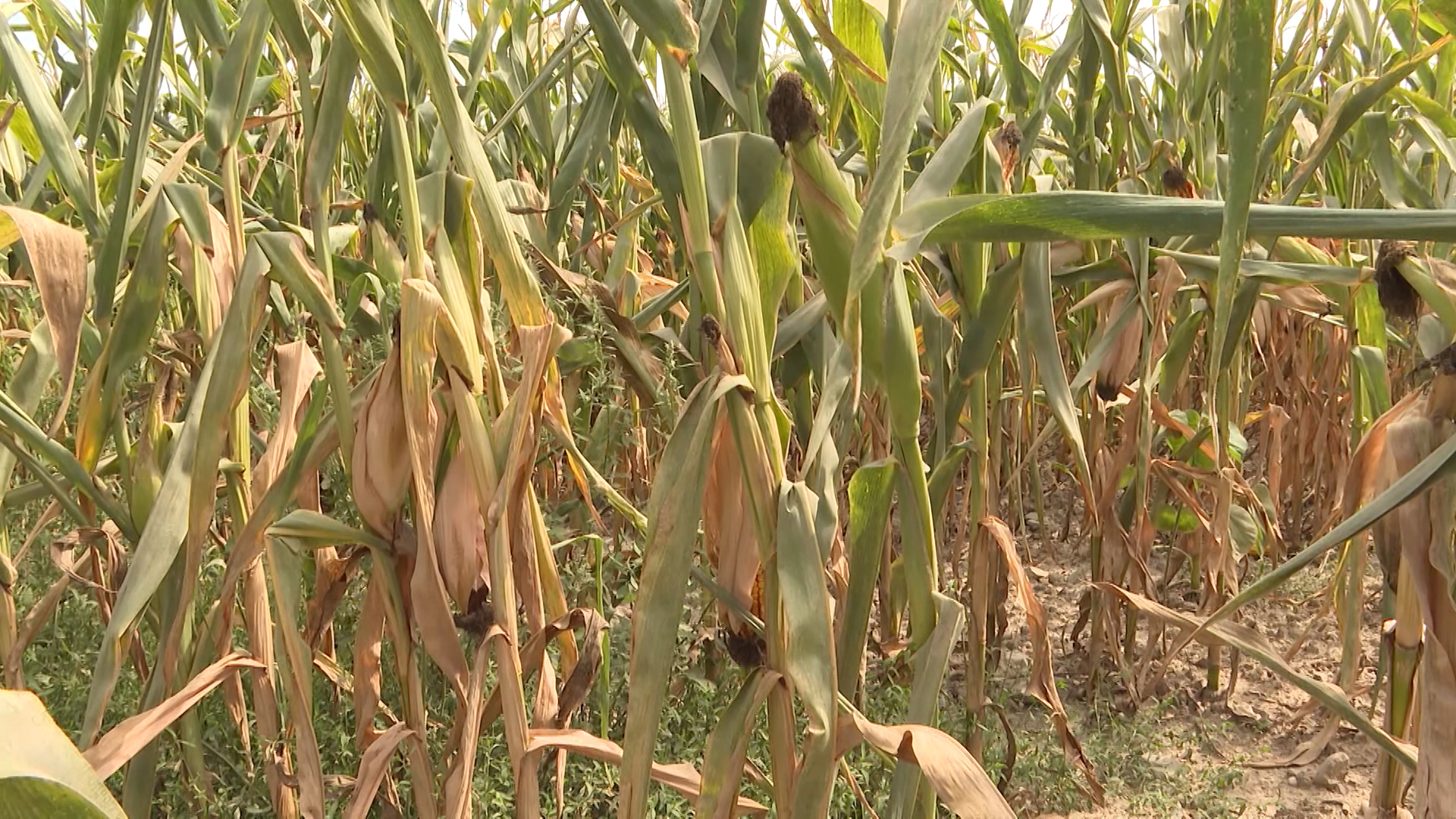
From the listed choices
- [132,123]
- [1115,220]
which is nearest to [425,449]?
[132,123]

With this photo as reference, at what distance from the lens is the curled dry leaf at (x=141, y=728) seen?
65cm

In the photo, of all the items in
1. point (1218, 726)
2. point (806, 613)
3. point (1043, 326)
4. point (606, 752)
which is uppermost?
point (1043, 326)

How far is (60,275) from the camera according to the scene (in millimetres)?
641

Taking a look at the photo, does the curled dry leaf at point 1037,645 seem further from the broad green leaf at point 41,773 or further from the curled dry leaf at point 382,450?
the broad green leaf at point 41,773

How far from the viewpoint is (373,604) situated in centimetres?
77

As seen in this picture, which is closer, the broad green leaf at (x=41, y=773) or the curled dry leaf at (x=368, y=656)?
the broad green leaf at (x=41, y=773)

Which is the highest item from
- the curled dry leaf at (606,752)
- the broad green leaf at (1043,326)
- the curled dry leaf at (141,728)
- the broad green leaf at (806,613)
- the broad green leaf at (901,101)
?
the broad green leaf at (901,101)

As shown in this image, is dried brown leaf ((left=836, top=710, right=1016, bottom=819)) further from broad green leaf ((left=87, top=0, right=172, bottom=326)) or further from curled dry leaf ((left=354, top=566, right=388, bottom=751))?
broad green leaf ((left=87, top=0, right=172, bottom=326))

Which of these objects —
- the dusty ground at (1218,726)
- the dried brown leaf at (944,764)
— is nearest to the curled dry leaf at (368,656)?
the dried brown leaf at (944,764)

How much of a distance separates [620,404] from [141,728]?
64cm

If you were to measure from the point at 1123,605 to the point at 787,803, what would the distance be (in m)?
1.08

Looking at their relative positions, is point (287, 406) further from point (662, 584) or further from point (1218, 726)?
point (1218, 726)

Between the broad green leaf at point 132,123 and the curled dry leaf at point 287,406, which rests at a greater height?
the broad green leaf at point 132,123

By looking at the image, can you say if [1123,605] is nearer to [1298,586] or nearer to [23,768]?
[1298,586]
